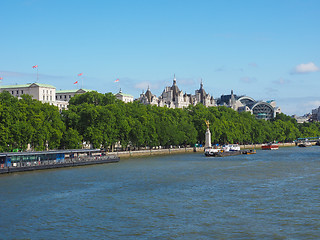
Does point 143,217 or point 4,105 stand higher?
point 4,105

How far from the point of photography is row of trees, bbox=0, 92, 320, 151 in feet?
255

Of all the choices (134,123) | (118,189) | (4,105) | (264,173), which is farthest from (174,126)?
(118,189)

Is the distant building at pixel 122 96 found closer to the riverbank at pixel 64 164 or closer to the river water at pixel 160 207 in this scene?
the riverbank at pixel 64 164

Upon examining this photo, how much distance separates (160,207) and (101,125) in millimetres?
62927

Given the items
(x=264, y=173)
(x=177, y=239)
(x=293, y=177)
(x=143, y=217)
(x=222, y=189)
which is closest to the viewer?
(x=177, y=239)

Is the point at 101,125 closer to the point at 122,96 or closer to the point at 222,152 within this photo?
the point at 222,152

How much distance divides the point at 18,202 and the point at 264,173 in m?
34.0

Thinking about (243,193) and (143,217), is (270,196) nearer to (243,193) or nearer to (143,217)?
(243,193)

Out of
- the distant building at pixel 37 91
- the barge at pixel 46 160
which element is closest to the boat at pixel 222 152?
the barge at pixel 46 160

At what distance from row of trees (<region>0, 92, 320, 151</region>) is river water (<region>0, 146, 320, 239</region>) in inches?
881

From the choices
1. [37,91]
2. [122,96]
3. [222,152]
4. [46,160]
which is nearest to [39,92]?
[37,91]

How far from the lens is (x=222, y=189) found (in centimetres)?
4566

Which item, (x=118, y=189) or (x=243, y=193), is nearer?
(x=243, y=193)

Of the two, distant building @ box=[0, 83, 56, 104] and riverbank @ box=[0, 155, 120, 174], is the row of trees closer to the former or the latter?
riverbank @ box=[0, 155, 120, 174]
